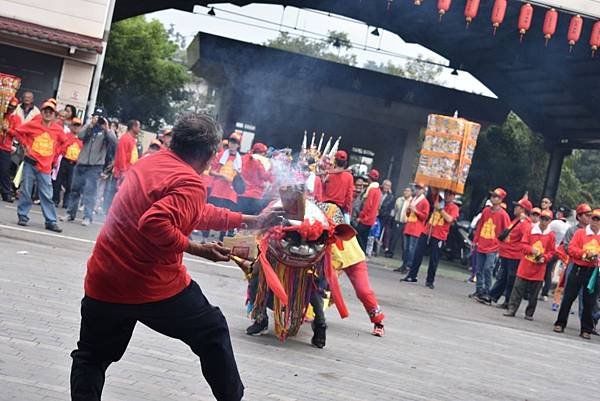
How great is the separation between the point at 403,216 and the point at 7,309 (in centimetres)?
1415

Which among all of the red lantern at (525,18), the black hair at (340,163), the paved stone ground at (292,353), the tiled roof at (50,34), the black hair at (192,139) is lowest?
the paved stone ground at (292,353)

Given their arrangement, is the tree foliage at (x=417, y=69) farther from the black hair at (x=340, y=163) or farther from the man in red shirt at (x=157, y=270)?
the man in red shirt at (x=157, y=270)

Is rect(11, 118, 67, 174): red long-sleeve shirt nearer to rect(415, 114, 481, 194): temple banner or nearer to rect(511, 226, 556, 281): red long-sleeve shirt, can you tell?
rect(415, 114, 481, 194): temple banner

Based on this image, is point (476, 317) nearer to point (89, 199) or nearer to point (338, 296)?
point (338, 296)

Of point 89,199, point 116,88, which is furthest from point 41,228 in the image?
point 116,88

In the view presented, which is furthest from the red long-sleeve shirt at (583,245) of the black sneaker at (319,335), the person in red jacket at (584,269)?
the black sneaker at (319,335)

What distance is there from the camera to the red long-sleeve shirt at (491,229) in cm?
1420

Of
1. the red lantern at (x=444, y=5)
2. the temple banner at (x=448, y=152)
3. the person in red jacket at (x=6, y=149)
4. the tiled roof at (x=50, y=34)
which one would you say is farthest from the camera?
the red lantern at (x=444, y=5)

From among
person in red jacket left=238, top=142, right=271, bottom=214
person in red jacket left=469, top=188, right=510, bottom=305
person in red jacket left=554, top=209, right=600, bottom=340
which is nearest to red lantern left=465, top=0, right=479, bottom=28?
person in red jacket left=469, top=188, right=510, bottom=305

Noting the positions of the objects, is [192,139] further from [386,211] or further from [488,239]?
[386,211]

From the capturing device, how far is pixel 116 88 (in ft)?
117

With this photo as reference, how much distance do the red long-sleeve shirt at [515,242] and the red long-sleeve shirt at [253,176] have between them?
3877mm

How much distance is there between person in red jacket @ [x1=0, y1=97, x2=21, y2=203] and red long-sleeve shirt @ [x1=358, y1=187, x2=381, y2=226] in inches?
241

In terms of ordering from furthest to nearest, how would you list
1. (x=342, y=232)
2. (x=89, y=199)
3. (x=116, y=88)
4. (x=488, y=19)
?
(x=116, y=88) < (x=488, y=19) < (x=89, y=199) < (x=342, y=232)
